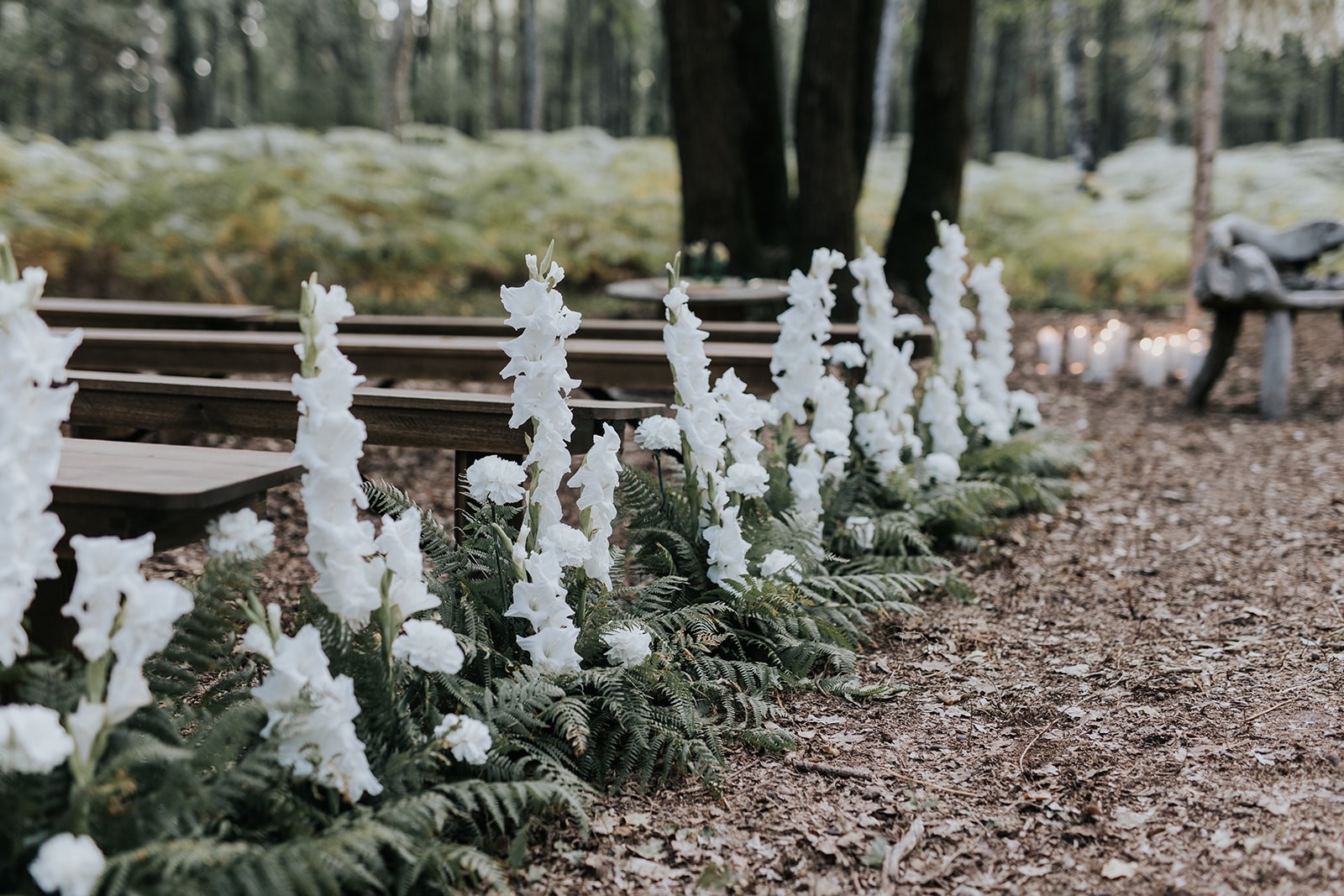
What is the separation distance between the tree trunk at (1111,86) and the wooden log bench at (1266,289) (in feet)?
57.4

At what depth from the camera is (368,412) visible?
3186mm

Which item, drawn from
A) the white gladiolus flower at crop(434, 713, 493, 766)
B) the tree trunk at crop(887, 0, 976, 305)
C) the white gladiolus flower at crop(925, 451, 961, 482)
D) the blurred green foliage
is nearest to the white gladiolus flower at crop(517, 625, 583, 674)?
the white gladiolus flower at crop(434, 713, 493, 766)

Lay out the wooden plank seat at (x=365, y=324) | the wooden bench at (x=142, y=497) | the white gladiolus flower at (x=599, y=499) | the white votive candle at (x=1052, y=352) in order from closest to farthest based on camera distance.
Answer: the wooden bench at (x=142, y=497) → the white gladiolus flower at (x=599, y=499) → the wooden plank seat at (x=365, y=324) → the white votive candle at (x=1052, y=352)

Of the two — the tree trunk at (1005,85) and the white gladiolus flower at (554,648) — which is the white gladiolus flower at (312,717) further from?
the tree trunk at (1005,85)

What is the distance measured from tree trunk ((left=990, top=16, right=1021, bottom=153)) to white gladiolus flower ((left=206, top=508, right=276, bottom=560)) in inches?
1033

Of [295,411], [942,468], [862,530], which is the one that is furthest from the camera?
[942,468]

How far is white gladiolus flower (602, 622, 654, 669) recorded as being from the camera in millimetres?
2461

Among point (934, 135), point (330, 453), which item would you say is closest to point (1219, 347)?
point (934, 135)

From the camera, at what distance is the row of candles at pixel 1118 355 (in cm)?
754

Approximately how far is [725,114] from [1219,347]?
3450mm

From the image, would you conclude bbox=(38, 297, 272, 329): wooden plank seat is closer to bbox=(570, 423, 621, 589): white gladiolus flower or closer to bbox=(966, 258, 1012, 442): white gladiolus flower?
bbox=(570, 423, 621, 589): white gladiolus flower

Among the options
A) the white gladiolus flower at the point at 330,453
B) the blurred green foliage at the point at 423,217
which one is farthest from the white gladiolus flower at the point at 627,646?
the blurred green foliage at the point at 423,217

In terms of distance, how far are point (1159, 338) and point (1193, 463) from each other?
90.7 inches

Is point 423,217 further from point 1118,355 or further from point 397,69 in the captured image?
point 397,69
